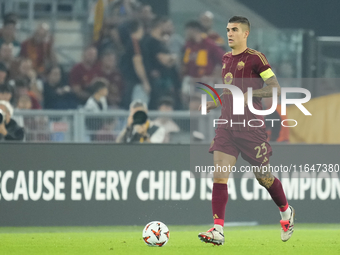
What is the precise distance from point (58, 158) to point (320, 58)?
5.28 metres

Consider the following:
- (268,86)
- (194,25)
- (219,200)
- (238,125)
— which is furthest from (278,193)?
(194,25)

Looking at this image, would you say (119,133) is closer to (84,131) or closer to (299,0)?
(84,131)

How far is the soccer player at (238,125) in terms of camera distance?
6402 mm

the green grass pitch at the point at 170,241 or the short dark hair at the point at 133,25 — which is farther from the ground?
the short dark hair at the point at 133,25

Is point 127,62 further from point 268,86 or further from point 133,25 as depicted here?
point 268,86

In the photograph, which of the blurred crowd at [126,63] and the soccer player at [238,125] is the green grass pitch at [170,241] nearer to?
the soccer player at [238,125]

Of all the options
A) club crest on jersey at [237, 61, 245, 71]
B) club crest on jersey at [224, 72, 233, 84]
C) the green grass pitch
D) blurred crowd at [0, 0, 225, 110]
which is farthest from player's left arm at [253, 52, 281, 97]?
blurred crowd at [0, 0, 225, 110]

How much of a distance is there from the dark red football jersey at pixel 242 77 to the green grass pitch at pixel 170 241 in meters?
1.21

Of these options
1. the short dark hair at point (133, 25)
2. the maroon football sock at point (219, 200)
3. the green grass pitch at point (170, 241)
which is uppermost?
the short dark hair at point (133, 25)

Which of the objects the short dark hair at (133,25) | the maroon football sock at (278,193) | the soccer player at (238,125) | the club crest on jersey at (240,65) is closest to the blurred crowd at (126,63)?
the short dark hair at (133,25)

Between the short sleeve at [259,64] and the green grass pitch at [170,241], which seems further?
the short sleeve at [259,64]

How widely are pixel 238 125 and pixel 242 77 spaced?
0.46 metres

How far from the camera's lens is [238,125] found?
6418 millimetres

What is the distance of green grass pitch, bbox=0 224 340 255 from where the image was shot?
20.7ft
